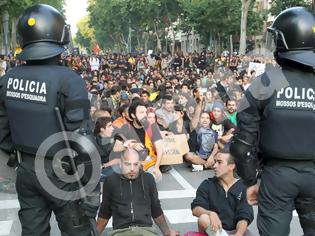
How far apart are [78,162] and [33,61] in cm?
75

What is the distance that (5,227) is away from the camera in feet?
16.7

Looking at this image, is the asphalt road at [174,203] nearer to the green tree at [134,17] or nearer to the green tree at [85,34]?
the green tree at [134,17]

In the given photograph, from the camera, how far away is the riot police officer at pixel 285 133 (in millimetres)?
3102

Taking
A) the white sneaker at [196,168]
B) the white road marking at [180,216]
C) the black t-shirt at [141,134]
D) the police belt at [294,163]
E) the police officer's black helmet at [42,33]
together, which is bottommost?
the white sneaker at [196,168]

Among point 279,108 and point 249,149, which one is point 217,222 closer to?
point 249,149

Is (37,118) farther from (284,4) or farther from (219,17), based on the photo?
(219,17)

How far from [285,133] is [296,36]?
26.2 inches

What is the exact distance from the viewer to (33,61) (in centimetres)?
322

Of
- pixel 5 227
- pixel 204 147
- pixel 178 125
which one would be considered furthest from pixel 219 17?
pixel 5 227

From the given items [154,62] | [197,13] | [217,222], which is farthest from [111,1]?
[217,222]

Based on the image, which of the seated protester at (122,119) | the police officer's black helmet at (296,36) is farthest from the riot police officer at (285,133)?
the seated protester at (122,119)

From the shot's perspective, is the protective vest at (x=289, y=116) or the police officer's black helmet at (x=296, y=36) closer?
the protective vest at (x=289, y=116)

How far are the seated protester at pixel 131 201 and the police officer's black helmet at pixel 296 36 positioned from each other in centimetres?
166

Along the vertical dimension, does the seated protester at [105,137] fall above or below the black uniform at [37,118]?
below
